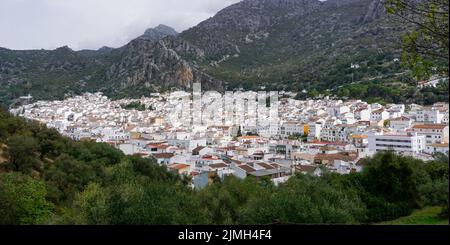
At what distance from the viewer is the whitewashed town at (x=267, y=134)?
22.9 m

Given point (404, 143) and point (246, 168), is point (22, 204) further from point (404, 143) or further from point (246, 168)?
point (404, 143)

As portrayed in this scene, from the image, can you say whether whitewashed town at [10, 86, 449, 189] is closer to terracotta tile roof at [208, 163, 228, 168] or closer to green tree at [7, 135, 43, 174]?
terracotta tile roof at [208, 163, 228, 168]

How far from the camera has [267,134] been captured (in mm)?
41688

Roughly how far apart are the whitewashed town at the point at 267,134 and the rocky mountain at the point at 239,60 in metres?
8.68

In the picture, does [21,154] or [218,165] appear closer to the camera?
[21,154]

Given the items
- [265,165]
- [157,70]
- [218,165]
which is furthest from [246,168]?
[157,70]

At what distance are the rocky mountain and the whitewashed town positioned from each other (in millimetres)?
8680

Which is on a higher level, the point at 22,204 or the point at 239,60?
the point at 239,60

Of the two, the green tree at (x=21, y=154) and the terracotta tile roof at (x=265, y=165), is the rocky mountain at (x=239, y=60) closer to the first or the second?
the terracotta tile roof at (x=265, y=165)

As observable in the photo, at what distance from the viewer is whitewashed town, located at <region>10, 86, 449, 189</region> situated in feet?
75.3

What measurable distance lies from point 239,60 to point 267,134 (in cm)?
4940

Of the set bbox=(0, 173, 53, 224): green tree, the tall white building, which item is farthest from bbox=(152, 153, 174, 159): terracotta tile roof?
bbox=(0, 173, 53, 224): green tree

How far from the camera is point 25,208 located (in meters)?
10.4

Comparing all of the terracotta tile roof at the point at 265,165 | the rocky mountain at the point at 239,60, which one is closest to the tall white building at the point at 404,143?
the terracotta tile roof at the point at 265,165
